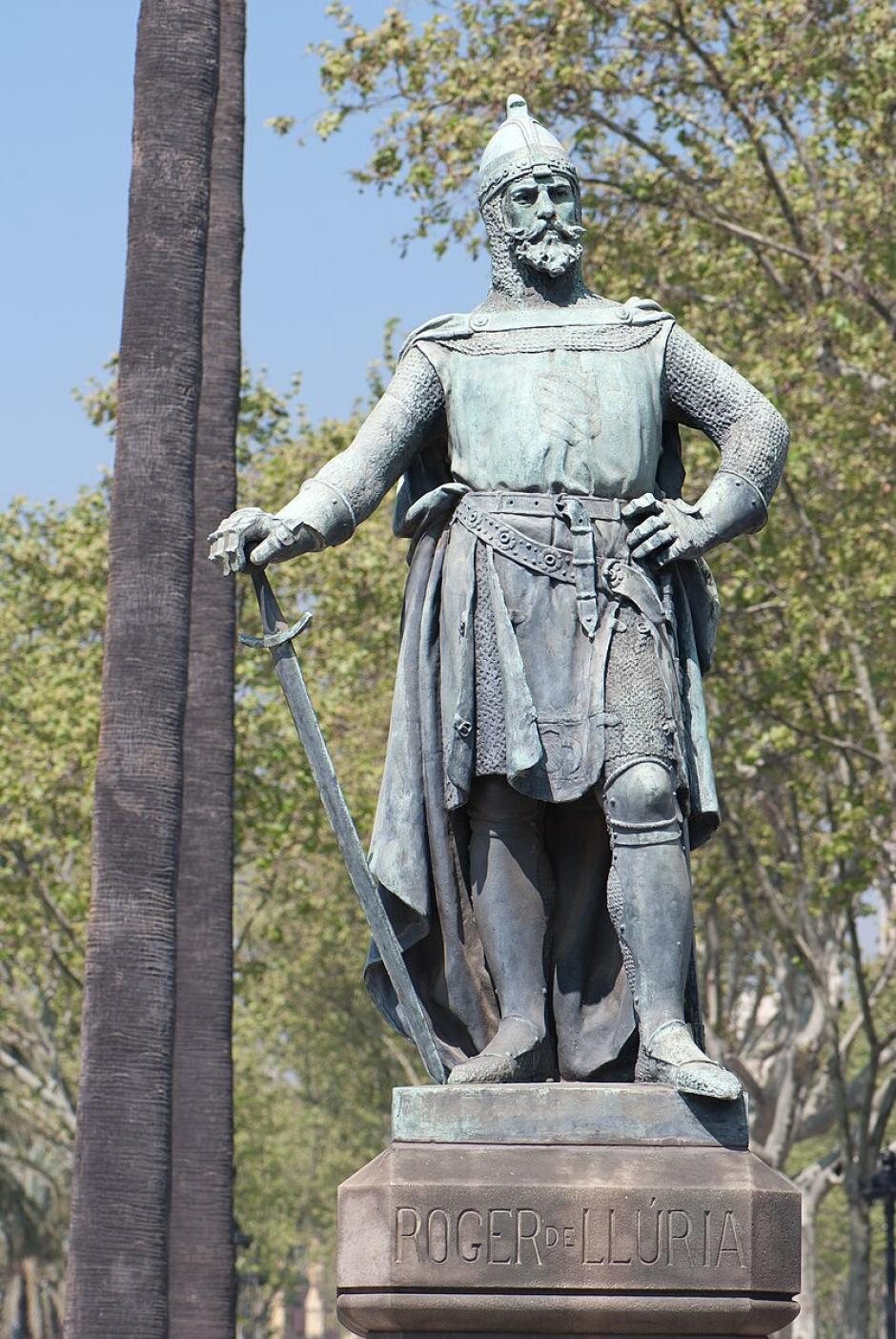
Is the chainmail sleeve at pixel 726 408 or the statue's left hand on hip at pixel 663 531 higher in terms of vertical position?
the chainmail sleeve at pixel 726 408

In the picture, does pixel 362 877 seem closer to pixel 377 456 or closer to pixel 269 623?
pixel 269 623

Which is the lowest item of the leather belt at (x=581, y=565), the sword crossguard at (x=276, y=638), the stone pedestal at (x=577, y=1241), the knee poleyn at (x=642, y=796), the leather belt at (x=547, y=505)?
the stone pedestal at (x=577, y=1241)

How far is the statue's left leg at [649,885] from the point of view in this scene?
20.7 feet

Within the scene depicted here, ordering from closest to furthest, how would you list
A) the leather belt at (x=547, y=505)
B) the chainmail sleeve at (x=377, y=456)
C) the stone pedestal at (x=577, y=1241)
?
the stone pedestal at (x=577, y=1241) → the leather belt at (x=547, y=505) → the chainmail sleeve at (x=377, y=456)

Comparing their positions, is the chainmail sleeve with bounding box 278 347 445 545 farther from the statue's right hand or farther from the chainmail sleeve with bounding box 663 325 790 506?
the chainmail sleeve with bounding box 663 325 790 506

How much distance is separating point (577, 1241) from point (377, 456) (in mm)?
2097

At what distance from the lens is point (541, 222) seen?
6.74 metres

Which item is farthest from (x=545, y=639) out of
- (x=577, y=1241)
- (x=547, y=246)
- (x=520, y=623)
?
(x=577, y=1241)

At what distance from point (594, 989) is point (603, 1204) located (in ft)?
2.73

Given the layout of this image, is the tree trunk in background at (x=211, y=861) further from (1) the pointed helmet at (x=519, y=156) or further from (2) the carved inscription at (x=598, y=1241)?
(2) the carved inscription at (x=598, y=1241)

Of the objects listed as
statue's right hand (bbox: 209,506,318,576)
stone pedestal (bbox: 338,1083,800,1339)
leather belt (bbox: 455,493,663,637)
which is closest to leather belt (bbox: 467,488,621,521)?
leather belt (bbox: 455,493,663,637)

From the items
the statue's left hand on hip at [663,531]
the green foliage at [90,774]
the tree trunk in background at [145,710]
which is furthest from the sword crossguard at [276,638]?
the green foliage at [90,774]

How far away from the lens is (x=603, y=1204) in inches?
233

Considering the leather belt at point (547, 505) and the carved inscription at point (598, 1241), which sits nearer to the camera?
the carved inscription at point (598, 1241)
